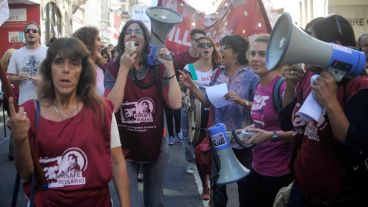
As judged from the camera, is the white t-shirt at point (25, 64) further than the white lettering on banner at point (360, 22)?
No

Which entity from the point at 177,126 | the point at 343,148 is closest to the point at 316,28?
the point at 343,148

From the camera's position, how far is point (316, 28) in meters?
2.47

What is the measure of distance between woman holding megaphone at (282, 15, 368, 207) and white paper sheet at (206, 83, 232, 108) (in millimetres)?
1509

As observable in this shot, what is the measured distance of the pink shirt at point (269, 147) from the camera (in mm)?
3531

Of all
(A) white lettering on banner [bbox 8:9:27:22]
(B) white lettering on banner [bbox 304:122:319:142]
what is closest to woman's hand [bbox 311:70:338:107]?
(B) white lettering on banner [bbox 304:122:319:142]

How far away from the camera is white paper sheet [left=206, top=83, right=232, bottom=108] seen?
4145mm

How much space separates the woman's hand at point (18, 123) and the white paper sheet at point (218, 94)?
2124 millimetres

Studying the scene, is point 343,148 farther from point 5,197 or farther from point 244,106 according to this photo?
point 5,197

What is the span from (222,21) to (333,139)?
197 inches

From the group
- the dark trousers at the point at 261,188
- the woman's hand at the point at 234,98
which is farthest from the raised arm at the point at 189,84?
the dark trousers at the point at 261,188

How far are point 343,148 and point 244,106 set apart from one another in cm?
191

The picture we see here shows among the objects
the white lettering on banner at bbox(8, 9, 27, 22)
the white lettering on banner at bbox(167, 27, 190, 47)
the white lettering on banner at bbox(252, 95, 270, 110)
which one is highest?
the white lettering on banner at bbox(8, 9, 27, 22)

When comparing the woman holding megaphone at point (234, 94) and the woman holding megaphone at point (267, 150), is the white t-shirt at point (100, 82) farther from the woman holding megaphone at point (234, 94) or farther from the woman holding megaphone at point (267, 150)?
the woman holding megaphone at point (267, 150)

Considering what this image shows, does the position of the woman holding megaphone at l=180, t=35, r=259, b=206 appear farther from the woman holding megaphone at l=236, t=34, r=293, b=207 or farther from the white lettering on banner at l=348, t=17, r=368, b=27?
the white lettering on banner at l=348, t=17, r=368, b=27
